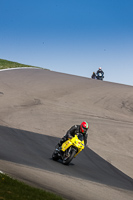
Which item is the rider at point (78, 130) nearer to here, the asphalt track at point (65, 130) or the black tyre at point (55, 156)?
the black tyre at point (55, 156)

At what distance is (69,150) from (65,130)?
5753mm

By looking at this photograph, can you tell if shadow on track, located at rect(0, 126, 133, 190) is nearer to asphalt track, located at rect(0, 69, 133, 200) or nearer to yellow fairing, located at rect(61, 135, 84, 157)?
asphalt track, located at rect(0, 69, 133, 200)

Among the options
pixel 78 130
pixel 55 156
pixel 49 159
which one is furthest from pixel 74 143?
pixel 49 159

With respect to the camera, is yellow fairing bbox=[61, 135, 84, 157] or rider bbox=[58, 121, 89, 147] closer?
yellow fairing bbox=[61, 135, 84, 157]

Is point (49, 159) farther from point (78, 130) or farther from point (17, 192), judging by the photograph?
point (17, 192)

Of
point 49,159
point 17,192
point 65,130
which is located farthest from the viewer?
point 65,130

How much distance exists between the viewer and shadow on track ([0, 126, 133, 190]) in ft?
32.8

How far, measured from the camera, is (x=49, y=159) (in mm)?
11320

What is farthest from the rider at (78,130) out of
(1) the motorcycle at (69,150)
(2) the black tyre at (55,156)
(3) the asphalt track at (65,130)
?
(3) the asphalt track at (65,130)

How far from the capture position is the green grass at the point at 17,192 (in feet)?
19.7

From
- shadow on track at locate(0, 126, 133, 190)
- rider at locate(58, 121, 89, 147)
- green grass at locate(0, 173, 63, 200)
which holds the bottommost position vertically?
shadow on track at locate(0, 126, 133, 190)

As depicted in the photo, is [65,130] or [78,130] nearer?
[78,130]

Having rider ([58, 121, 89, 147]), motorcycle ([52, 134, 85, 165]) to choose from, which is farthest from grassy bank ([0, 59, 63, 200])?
rider ([58, 121, 89, 147])

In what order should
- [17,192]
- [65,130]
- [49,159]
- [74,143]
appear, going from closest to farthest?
[17,192] < [74,143] < [49,159] < [65,130]
